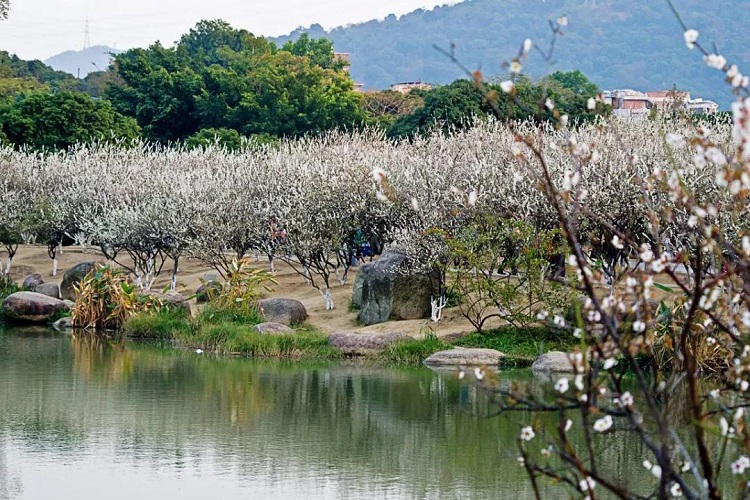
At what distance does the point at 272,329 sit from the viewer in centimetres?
2462

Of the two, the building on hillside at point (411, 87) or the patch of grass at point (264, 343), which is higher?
the building on hillside at point (411, 87)

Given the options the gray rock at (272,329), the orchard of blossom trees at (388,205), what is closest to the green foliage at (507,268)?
the orchard of blossom trees at (388,205)

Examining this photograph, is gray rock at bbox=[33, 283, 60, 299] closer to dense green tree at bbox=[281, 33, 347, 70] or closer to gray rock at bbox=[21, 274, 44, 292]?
gray rock at bbox=[21, 274, 44, 292]

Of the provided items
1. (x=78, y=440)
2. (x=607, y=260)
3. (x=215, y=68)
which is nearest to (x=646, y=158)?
(x=607, y=260)

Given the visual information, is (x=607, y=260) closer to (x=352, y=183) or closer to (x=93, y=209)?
(x=352, y=183)

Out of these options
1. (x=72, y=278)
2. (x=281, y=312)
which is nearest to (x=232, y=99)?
(x=72, y=278)

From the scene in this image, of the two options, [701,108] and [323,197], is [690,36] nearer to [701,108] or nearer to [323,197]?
[323,197]

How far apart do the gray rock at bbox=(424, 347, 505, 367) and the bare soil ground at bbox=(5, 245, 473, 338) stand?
1.73 metres

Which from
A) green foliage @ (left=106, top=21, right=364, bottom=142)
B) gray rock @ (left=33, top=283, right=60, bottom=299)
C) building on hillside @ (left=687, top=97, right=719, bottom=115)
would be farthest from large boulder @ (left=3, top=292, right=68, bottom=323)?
green foliage @ (left=106, top=21, right=364, bottom=142)

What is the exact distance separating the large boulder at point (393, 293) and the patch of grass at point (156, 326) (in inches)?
Result: 146

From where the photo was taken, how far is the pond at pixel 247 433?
12852mm

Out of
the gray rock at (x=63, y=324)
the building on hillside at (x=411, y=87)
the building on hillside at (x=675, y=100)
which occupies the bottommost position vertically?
the gray rock at (x=63, y=324)

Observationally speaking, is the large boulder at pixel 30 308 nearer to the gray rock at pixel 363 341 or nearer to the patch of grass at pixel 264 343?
the patch of grass at pixel 264 343

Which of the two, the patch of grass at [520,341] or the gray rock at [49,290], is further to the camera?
the gray rock at [49,290]
